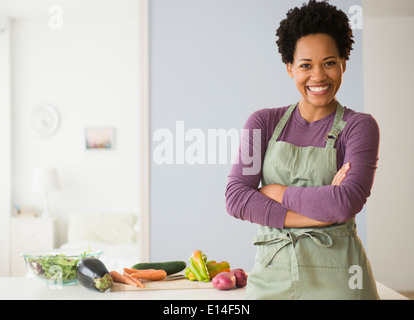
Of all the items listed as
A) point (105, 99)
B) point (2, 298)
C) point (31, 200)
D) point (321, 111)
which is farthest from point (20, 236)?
point (321, 111)

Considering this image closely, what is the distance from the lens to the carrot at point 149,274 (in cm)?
129

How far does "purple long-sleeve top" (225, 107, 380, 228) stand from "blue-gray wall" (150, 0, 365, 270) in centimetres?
87

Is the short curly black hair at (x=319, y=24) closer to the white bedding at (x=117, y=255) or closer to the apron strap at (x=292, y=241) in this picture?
the apron strap at (x=292, y=241)

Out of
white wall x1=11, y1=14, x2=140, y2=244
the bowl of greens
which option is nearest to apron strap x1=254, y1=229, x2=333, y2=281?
the bowl of greens

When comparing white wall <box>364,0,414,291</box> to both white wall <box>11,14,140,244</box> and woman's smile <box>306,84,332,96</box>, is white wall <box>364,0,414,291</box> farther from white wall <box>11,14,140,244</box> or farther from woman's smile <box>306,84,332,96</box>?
woman's smile <box>306,84,332,96</box>

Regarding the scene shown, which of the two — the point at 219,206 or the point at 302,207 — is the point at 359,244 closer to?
the point at 302,207

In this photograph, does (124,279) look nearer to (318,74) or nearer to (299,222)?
(299,222)

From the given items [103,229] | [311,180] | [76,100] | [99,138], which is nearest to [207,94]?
[311,180]

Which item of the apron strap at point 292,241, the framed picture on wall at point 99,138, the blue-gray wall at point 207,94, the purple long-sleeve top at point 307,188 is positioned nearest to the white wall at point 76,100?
the framed picture on wall at point 99,138

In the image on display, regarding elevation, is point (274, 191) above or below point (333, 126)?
below

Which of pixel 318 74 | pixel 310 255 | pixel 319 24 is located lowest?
pixel 310 255

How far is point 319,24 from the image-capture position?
3.69 ft

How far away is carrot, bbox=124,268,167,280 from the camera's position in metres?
1.29

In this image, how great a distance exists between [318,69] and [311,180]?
0.86ft
